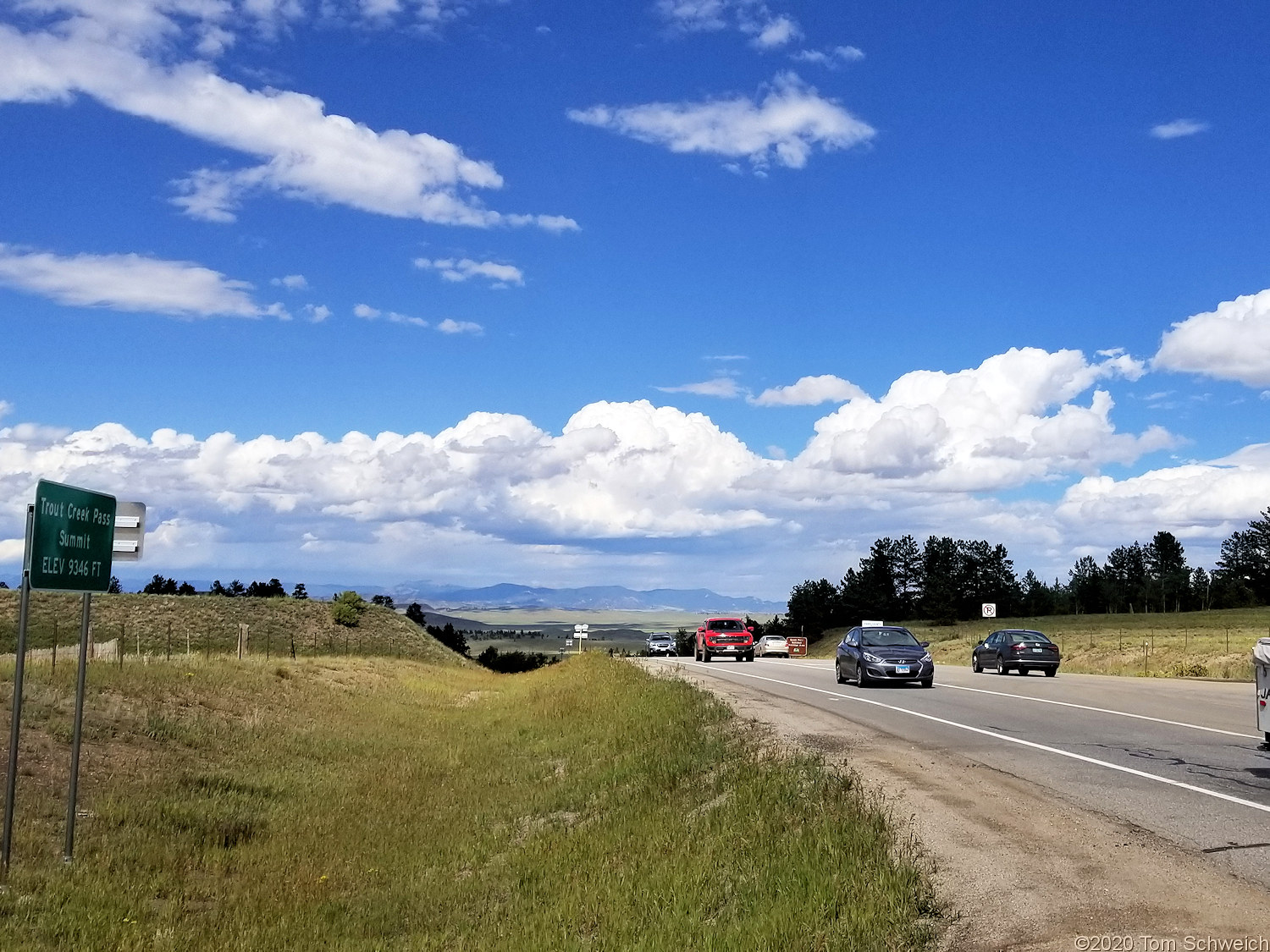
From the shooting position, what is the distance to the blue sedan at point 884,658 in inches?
1122

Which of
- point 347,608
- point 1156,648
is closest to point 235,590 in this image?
point 347,608

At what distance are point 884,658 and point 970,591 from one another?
127483mm

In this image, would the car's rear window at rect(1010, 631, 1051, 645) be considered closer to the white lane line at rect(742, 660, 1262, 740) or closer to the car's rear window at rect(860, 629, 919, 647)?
the white lane line at rect(742, 660, 1262, 740)

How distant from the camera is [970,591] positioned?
491 ft

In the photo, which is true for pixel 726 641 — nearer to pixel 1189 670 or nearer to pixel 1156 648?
pixel 1156 648

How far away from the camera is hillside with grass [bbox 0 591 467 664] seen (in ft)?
208

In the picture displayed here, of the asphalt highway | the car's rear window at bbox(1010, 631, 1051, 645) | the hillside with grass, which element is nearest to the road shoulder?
the asphalt highway

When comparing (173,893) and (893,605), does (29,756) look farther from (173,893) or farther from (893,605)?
(893,605)

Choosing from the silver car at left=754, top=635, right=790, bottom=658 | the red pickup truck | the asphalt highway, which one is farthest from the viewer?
the silver car at left=754, top=635, right=790, bottom=658

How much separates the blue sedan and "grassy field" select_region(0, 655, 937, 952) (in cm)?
764

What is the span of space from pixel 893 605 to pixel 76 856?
459ft

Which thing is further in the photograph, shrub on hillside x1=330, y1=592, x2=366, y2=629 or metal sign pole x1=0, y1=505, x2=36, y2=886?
shrub on hillside x1=330, y1=592, x2=366, y2=629

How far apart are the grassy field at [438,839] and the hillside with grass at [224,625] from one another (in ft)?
140

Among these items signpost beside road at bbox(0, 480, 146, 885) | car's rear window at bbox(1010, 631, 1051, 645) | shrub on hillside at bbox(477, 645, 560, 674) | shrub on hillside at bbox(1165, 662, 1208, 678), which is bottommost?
shrub on hillside at bbox(477, 645, 560, 674)
